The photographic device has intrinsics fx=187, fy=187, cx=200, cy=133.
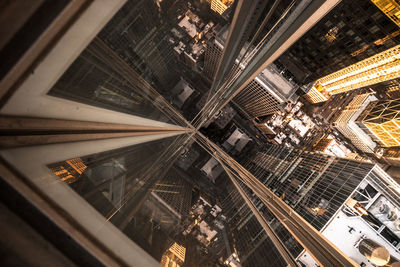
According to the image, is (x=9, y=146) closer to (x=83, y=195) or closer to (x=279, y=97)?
(x=83, y=195)

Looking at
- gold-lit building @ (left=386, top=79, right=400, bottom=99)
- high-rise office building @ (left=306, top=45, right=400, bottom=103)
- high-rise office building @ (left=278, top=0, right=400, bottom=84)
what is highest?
gold-lit building @ (left=386, top=79, right=400, bottom=99)

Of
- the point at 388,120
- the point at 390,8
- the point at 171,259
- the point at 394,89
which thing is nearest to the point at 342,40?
the point at 390,8

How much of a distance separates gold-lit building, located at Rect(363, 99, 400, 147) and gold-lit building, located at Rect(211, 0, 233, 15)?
44.2m

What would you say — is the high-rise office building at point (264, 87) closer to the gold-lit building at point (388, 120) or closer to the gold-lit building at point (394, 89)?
the gold-lit building at point (388, 120)

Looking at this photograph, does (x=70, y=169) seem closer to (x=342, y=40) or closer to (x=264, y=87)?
Answer: (x=264, y=87)

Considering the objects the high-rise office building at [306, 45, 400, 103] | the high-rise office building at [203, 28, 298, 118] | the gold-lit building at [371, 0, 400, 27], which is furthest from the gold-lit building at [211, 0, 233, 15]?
the high-rise office building at [306, 45, 400, 103]

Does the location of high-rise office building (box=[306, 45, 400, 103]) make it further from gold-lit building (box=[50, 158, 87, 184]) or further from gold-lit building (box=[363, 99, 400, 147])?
gold-lit building (box=[50, 158, 87, 184])

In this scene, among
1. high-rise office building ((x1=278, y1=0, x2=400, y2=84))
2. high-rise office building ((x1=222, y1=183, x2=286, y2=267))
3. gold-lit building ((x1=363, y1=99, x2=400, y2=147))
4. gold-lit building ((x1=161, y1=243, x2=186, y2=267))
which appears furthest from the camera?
gold-lit building ((x1=363, y1=99, x2=400, y2=147))

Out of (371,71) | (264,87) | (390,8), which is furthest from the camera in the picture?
(371,71)

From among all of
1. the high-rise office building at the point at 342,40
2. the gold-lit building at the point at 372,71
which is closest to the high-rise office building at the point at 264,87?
the high-rise office building at the point at 342,40

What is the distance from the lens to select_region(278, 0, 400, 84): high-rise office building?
2788 cm

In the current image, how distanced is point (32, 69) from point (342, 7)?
130 ft

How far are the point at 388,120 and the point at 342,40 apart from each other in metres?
27.8

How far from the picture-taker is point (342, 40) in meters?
32.9
